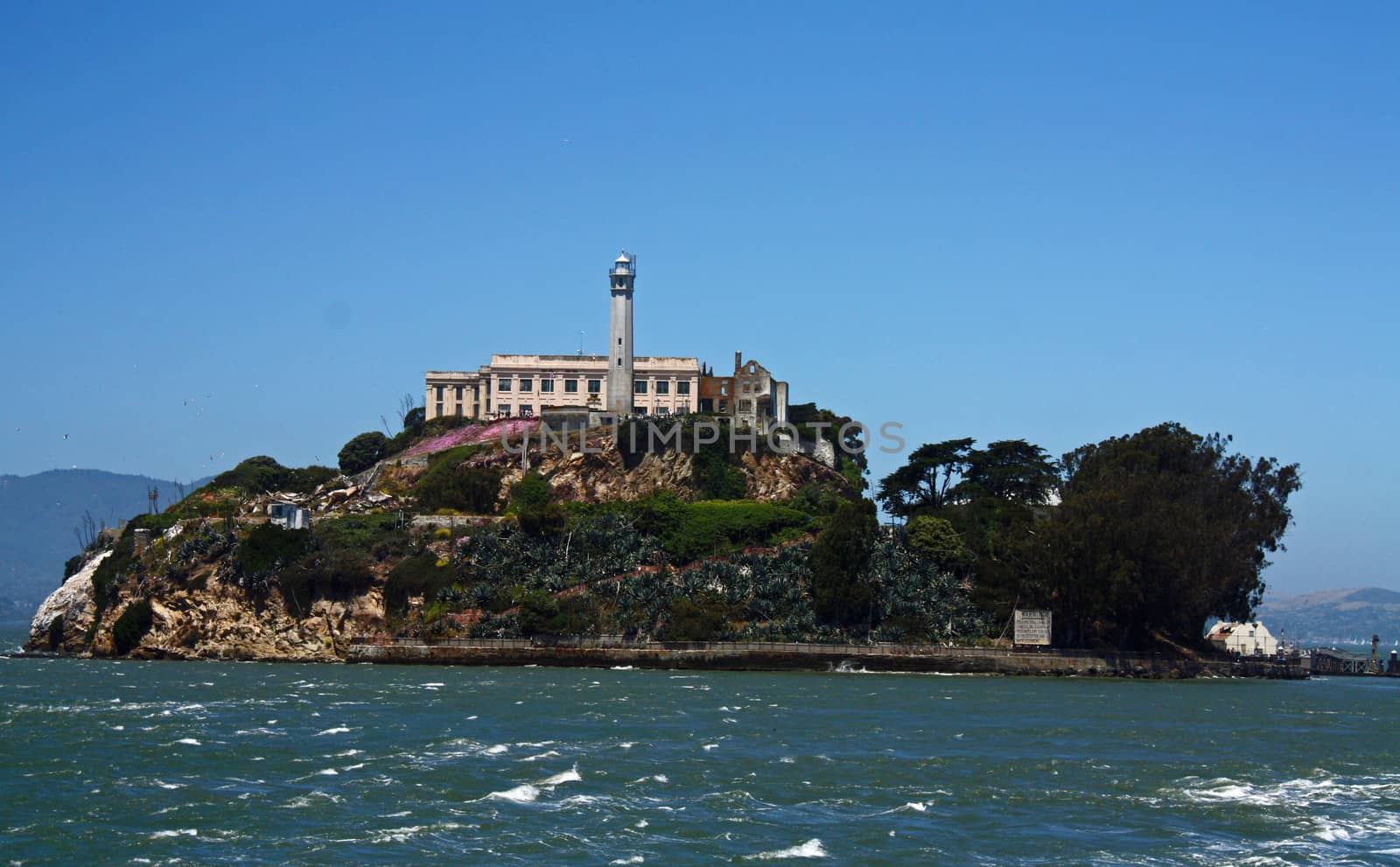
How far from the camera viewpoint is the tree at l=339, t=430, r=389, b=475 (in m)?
118

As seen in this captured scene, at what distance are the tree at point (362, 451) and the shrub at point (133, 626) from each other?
33.1 m

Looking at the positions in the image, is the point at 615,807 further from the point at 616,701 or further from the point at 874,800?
the point at 616,701

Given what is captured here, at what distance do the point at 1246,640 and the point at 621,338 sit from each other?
44.8 metres

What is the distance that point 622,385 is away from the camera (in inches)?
4161

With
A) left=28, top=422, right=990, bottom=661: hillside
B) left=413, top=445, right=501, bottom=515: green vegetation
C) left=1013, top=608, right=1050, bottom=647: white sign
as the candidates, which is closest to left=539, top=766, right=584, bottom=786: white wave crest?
left=28, top=422, right=990, bottom=661: hillside

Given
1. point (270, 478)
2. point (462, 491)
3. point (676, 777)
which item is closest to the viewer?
point (676, 777)

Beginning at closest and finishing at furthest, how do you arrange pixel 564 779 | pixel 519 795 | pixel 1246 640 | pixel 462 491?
pixel 519 795 < pixel 564 779 < pixel 462 491 < pixel 1246 640

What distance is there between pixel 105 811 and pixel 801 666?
47.8m

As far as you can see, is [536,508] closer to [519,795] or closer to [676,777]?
[676,777]

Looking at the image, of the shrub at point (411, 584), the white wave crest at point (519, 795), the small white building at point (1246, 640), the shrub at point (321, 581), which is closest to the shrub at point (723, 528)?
the shrub at point (411, 584)

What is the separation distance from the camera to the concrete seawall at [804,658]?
76.6m

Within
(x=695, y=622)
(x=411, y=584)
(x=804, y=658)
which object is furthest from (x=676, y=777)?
(x=411, y=584)

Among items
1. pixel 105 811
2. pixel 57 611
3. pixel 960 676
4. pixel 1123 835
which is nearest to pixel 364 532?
pixel 57 611

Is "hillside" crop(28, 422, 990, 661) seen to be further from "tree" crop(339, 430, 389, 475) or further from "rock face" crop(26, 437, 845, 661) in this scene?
"tree" crop(339, 430, 389, 475)
